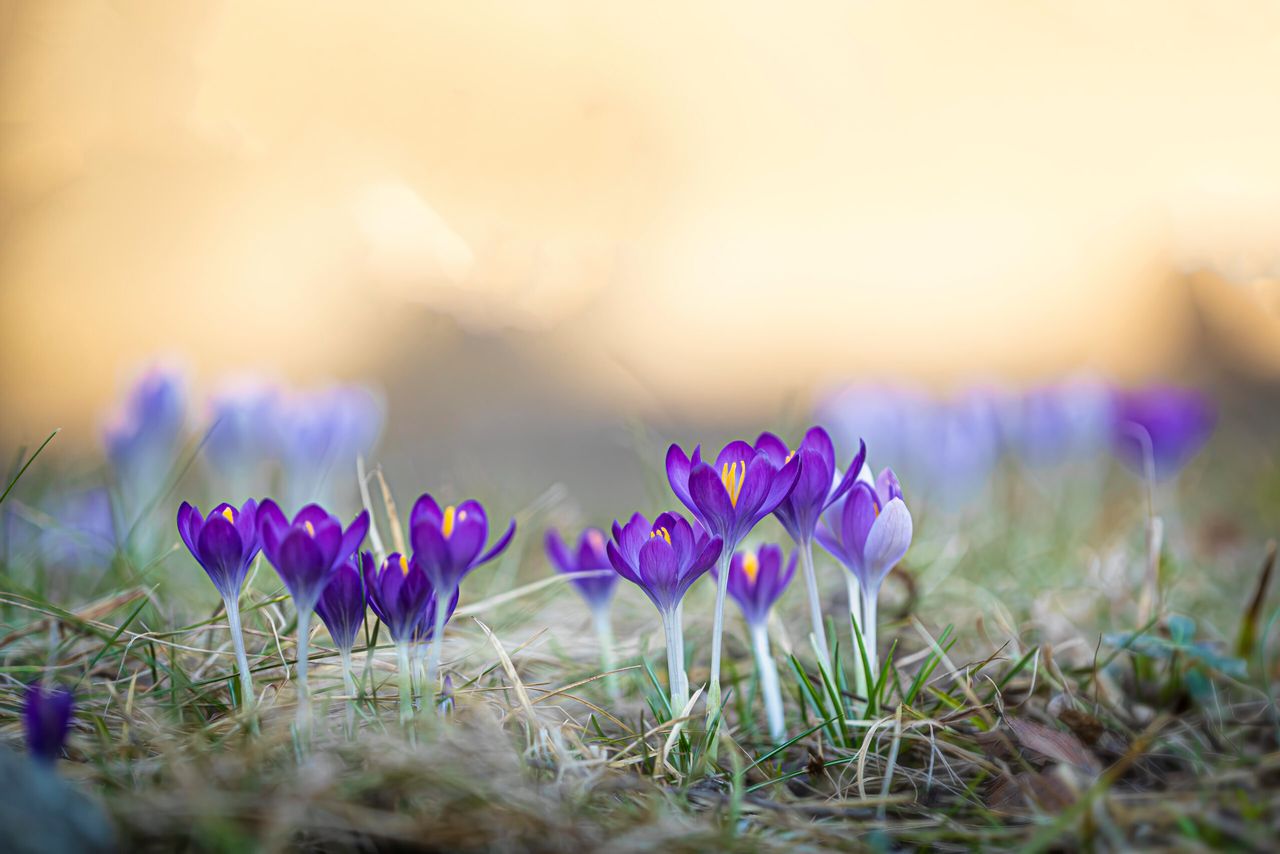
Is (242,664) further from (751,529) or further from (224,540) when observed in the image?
(751,529)

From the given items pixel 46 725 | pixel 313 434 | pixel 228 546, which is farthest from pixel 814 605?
pixel 313 434

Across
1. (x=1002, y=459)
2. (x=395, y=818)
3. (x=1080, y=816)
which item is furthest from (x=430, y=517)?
(x=1002, y=459)

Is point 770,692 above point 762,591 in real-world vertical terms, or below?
below

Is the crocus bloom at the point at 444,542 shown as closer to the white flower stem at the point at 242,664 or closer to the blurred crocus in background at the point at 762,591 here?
the white flower stem at the point at 242,664

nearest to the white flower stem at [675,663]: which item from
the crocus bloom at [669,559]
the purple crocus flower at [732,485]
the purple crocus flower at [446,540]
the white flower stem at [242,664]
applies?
the crocus bloom at [669,559]

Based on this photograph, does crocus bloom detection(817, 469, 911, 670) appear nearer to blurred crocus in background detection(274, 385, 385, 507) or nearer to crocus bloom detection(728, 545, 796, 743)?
crocus bloom detection(728, 545, 796, 743)

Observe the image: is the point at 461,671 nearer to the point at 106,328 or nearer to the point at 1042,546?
the point at 1042,546

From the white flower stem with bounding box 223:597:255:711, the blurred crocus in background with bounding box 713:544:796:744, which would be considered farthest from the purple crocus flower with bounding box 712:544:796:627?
the white flower stem with bounding box 223:597:255:711
